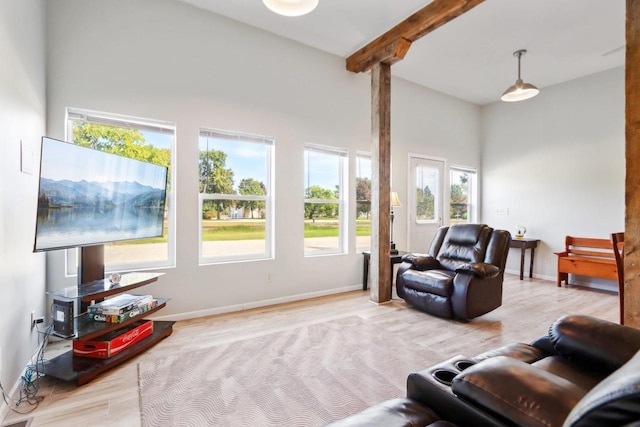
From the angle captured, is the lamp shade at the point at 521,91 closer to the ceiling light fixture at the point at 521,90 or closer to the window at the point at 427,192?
the ceiling light fixture at the point at 521,90

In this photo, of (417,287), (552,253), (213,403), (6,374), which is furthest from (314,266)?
(552,253)

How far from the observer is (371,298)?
12.5 ft

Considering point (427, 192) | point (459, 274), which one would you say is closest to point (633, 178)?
point (459, 274)

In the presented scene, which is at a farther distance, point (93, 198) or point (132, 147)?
point (132, 147)

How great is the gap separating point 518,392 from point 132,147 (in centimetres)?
345

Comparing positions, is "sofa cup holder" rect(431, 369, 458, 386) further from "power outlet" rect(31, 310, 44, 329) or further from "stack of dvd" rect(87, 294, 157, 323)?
"power outlet" rect(31, 310, 44, 329)

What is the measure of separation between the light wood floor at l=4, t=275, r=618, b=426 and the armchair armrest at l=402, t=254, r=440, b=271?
52cm

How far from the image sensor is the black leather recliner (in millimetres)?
3068

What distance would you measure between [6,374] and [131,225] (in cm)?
115

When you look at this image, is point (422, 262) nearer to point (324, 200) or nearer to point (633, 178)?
point (324, 200)

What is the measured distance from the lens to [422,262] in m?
3.63

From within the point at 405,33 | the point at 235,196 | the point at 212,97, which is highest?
the point at 405,33

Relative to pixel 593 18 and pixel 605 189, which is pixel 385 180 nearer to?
pixel 593 18

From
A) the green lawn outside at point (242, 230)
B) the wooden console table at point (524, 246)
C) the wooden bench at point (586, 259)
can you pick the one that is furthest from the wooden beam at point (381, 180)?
the wooden bench at point (586, 259)
